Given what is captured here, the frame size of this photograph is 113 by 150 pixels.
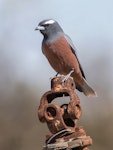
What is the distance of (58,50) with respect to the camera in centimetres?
563

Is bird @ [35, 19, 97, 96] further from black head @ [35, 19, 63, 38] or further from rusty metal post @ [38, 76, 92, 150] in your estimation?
rusty metal post @ [38, 76, 92, 150]

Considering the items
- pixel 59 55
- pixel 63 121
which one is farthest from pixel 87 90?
pixel 63 121

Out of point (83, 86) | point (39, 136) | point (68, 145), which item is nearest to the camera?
point (68, 145)

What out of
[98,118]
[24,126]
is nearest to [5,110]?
[24,126]

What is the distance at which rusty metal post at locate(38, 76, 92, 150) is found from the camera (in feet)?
9.39

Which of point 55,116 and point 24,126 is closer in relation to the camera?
point 55,116

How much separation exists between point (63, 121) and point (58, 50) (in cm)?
269

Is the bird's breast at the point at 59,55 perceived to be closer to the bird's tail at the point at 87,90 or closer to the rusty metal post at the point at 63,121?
the bird's tail at the point at 87,90

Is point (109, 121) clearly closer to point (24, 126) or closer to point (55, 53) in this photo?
point (24, 126)

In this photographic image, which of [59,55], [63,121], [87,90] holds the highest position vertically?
[63,121]

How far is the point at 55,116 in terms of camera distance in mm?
2979

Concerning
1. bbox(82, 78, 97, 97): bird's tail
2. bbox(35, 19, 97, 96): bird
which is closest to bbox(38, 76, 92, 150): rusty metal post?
bbox(82, 78, 97, 97): bird's tail

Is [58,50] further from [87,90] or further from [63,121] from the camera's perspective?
[63,121]

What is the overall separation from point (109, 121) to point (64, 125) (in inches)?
349
